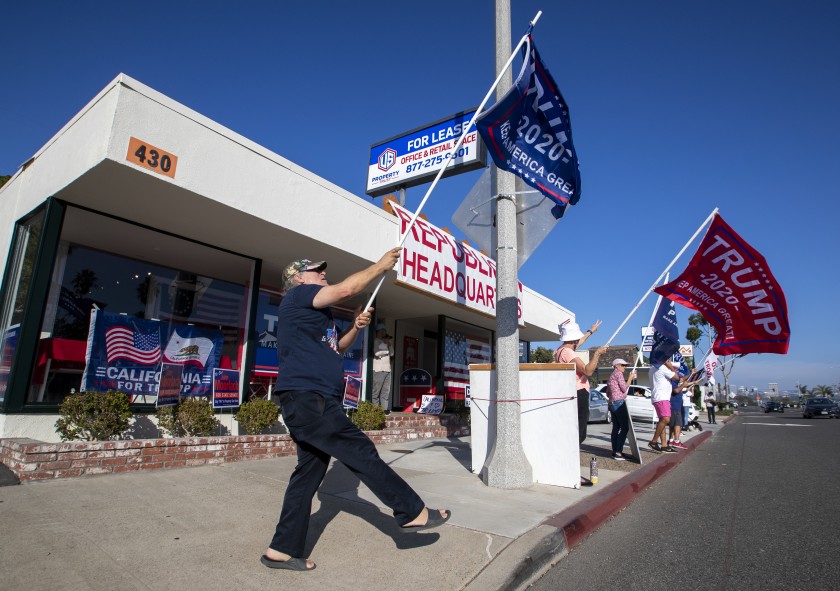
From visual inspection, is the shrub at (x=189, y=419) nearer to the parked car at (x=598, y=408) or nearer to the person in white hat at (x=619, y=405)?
the person in white hat at (x=619, y=405)

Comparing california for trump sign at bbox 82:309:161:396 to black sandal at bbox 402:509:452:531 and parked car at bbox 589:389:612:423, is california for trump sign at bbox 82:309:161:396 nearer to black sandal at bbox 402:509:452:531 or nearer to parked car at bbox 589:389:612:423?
black sandal at bbox 402:509:452:531

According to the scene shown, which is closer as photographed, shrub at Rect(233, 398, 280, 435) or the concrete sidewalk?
the concrete sidewalk

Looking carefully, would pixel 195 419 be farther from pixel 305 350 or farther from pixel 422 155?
pixel 422 155

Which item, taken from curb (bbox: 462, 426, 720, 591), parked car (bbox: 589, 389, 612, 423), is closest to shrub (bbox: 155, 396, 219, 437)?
curb (bbox: 462, 426, 720, 591)

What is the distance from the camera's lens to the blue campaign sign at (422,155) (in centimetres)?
1154

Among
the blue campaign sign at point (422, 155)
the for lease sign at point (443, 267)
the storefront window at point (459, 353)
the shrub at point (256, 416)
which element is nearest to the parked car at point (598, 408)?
the storefront window at point (459, 353)

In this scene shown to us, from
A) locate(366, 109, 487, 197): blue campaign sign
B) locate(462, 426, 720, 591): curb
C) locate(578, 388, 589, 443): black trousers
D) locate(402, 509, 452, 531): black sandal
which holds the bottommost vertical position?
locate(462, 426, 720, 591): curb

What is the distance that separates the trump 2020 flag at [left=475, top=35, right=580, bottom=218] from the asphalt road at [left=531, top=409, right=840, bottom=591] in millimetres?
3306

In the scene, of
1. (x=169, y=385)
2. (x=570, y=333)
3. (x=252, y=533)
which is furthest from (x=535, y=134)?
(x=169, y=385)

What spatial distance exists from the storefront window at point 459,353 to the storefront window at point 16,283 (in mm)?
9122

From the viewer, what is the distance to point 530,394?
5.57 m

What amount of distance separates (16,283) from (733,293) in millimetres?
10264

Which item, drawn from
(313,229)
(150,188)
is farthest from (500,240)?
(150,188)

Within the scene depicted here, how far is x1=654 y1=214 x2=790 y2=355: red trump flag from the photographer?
7074 mm
